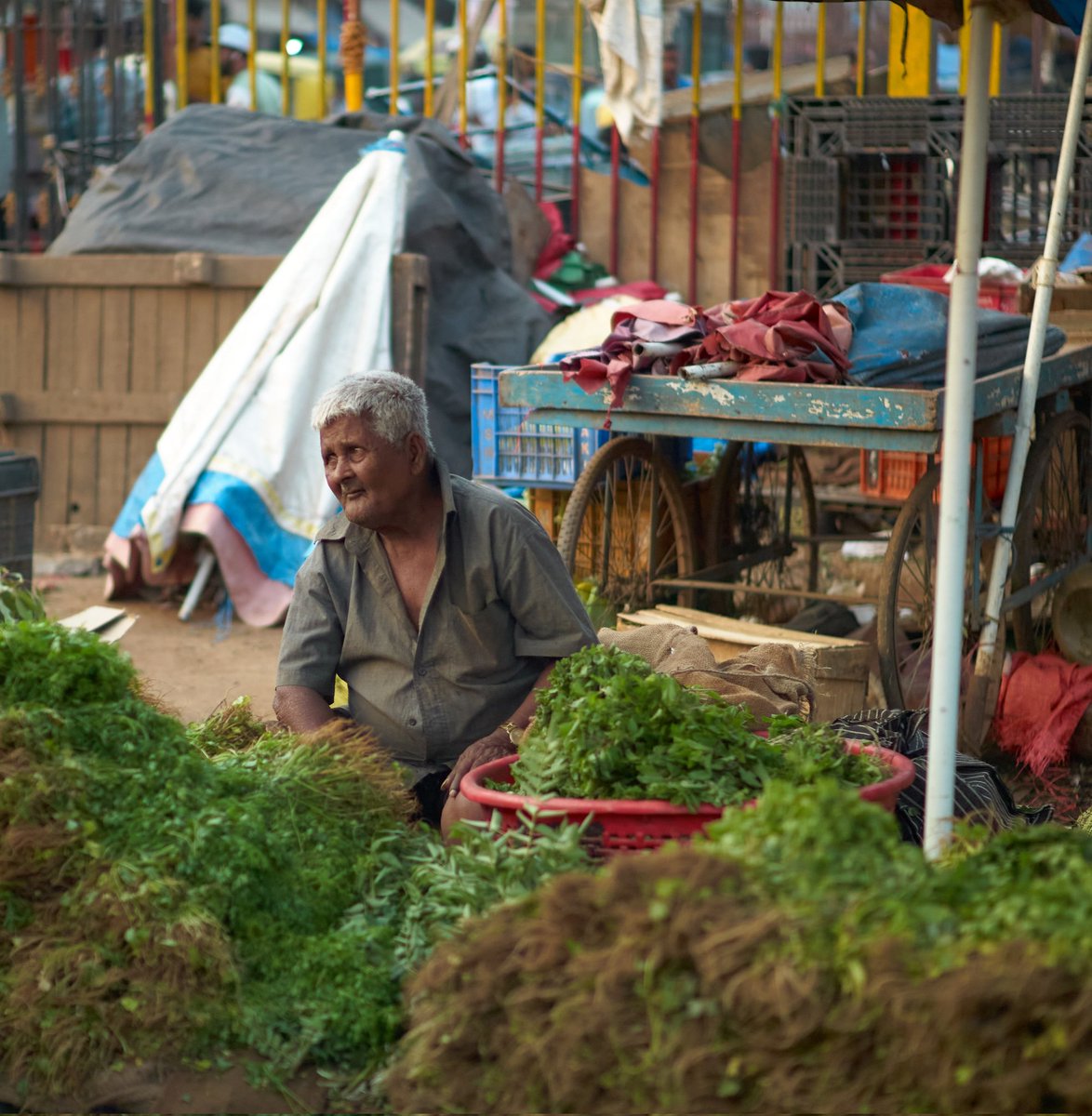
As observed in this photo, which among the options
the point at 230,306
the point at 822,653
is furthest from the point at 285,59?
the point at 822,653

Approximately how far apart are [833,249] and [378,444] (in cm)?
441

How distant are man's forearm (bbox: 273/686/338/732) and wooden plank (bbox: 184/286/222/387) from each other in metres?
4.44

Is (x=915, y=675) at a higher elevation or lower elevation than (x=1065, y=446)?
lower

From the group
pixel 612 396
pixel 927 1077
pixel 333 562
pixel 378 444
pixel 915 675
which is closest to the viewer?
pixel 927 1077

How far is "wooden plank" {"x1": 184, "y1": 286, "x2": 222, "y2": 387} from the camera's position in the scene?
725cm

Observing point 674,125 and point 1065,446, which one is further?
point 674,125

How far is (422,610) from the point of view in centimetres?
312

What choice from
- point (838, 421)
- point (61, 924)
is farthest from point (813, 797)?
point (838, 421)

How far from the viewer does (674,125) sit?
27.0 feet

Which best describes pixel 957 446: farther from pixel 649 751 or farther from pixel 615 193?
pixel 615 193

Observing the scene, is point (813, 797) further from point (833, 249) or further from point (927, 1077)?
point (833, 249)

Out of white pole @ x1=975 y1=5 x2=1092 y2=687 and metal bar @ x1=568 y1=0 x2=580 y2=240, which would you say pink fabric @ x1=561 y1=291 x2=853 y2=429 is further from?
metal bar @ x1=568 y1=0 x2=580 y2=240

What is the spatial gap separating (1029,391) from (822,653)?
103 cm

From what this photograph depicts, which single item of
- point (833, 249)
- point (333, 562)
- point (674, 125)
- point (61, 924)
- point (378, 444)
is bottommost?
point (61, 924)
